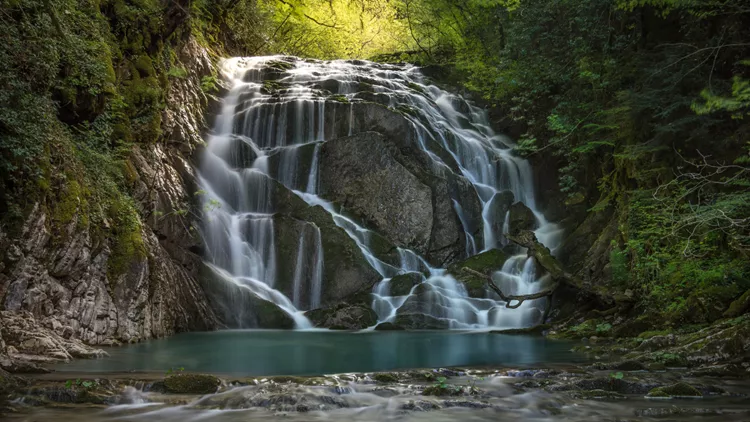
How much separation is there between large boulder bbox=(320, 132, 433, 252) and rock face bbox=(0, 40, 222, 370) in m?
4.08

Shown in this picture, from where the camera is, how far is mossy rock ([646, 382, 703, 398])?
19.7 feet

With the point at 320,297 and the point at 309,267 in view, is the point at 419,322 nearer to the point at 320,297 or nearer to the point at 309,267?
the point at 320,297

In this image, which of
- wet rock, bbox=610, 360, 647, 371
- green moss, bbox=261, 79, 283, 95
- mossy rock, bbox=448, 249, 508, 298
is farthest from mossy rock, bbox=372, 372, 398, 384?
green moss, bbox=261, 79, 283, 95

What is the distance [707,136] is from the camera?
10992mm

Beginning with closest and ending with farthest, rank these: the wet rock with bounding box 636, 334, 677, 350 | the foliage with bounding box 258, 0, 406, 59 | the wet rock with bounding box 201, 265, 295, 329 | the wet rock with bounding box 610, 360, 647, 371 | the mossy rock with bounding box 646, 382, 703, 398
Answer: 1. the mossy rock with bounding box 646, 382, 703, 398
2. the wet rock with bounding box 610, 360, 647, 371
3. the wet rock with bounding box 636, 334, 677, 350
4. the wet rock with bounding box 201, 265, 295, 329
5. the foliage with bounding box 258, 0, 406, 59

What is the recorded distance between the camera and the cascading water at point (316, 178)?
47.5 ft

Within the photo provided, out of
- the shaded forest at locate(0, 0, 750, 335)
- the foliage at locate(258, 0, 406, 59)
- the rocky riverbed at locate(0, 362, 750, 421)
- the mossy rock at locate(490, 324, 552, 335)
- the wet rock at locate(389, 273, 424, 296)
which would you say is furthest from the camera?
the foliage at locate(258, 0, 406, 59)

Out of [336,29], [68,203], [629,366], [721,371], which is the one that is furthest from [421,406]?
[336,29]

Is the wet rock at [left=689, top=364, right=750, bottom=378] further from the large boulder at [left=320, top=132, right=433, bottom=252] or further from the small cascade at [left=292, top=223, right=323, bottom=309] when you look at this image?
the large boulder at [left=320, top=132, right=433, bottom=252]

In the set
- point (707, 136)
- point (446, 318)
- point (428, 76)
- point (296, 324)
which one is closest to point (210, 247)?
point (296, 324)

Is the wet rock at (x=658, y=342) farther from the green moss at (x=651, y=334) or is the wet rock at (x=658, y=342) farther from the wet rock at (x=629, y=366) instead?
the wet rock at (x=629, y=366)

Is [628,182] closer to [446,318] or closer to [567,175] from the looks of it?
[567,175]

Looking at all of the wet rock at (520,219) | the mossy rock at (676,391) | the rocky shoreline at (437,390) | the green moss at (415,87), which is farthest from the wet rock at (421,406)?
the green moss at (415,87)

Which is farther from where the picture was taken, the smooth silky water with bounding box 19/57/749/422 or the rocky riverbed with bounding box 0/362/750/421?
the smooth silky water with bounding box 19/57/749/422
